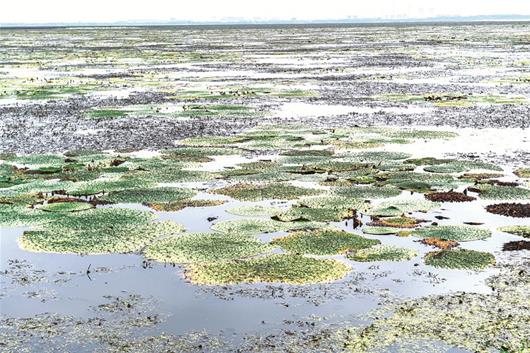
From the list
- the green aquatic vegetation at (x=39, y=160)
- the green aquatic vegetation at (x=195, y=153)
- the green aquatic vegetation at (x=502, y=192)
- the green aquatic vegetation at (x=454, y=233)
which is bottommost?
the green aquatic vegetation at (x=195, y=153)

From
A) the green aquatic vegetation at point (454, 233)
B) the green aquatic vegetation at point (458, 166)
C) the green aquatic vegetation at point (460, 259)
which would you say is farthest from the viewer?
the green aquatic vegetation at point (458, 166)

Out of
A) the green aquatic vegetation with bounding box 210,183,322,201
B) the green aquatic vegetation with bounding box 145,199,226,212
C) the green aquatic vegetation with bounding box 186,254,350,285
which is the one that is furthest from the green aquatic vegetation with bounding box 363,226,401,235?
the green aquatic vegetation with bounding box 145,199,226,212

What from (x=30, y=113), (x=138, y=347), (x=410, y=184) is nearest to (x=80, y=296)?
(x=138, y=347)

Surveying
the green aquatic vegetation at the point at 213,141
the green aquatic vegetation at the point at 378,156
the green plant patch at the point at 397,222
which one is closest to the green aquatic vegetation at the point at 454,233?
the green plant patch at the point at 397,222

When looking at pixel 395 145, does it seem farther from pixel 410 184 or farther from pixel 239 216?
pixel 239 216

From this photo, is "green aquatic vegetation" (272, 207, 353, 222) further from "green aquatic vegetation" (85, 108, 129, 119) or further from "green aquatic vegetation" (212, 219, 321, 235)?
"green aquatic vegetation" (85, 108, 129, 119)

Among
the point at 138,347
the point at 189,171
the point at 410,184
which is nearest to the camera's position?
the point at 138,347

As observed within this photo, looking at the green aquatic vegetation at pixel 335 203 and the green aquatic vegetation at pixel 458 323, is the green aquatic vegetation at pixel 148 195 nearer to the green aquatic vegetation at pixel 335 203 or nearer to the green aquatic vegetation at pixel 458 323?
the green aquatic vegetation at pixel 335 203
